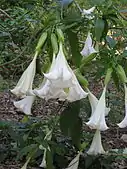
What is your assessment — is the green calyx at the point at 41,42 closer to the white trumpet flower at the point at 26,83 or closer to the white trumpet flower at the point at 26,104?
the white trumpet flower at the point at 26,83

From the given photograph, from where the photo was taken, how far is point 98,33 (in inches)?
52.1

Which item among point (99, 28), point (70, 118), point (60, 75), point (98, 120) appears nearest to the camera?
point (60, 75)

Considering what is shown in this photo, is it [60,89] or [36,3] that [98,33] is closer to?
[60,89]

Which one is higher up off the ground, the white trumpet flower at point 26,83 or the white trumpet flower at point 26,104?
the white trumpet flower at point 26,83

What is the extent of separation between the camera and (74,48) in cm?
139

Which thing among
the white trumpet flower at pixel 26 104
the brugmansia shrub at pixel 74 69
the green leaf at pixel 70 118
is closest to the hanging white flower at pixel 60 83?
the brugmansia shrub at pixel 74 69

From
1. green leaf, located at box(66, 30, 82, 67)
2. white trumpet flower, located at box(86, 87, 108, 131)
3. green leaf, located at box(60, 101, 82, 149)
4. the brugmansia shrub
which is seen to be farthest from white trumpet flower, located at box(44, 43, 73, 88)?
green leaf, located at box(60, 101, 82, 149)

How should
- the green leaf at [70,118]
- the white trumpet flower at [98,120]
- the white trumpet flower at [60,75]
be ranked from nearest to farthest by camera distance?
the white trumpet flower at [60,75] → the white trumpet flower at [98,120] → the green leaf at [70,118]

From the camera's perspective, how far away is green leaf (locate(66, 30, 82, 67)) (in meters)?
1.37

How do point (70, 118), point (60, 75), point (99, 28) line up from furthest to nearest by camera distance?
1. point (70, 118)
2. point (99, 28)
3. point (60, 75)

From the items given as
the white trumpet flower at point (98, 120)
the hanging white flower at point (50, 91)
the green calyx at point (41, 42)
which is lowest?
the white trumpet flower at point (98, 120)

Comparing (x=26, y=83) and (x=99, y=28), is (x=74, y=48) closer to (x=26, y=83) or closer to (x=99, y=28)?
(x=99, y=28)

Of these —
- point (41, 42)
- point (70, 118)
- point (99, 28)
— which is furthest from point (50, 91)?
point (70, 118)

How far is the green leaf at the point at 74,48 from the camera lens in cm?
137
